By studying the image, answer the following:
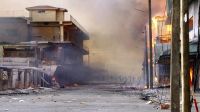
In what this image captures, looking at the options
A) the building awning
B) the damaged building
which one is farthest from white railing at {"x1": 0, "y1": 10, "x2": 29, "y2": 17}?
the building awning

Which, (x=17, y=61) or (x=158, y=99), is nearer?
(x=158, y=99)

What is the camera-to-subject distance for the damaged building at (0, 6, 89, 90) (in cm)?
5497

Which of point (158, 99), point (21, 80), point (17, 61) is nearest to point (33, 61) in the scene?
point (17, 61)

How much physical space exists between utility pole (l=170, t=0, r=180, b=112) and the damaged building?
39.2 m

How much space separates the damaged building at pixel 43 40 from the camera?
5497cm

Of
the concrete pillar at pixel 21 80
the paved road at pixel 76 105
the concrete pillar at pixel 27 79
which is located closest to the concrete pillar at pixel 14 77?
the concrete pillar at pixel 21 80

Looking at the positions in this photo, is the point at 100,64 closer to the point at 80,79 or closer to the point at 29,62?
the point at 80,79

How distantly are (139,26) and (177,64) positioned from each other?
195 ft

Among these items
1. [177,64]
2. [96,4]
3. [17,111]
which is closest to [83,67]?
[96,4]

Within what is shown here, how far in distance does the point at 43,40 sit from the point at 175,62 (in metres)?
55.6

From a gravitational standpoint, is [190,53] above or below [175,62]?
above

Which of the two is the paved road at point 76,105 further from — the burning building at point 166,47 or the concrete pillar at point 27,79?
the concrete pillar at point 27,79

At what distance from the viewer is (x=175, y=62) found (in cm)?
1054

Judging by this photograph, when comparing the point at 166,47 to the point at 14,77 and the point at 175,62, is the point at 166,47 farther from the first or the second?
the point at 175,62
